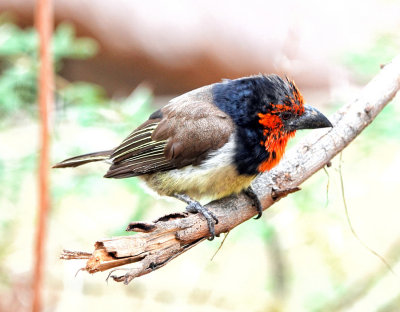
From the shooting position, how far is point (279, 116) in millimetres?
3264

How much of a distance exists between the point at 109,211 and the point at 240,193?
290 cm

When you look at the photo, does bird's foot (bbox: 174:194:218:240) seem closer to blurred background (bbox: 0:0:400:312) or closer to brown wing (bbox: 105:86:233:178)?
brown wing (bbox: 105:86:233:178)

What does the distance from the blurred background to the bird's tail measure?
333 millimetres

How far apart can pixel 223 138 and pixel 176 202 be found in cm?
173

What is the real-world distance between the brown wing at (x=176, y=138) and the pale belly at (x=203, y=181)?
5 centimetres

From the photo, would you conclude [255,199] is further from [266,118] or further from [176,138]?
[176,138]

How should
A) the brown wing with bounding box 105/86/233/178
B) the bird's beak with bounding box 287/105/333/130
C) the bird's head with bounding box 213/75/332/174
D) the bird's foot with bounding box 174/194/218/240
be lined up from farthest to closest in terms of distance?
the brown wing with bounding box 105/86/233/178
the bird's head with bounding box 213/75/332/174
the bird's beak with bounding box 287/105/333/130
the bird's foot with bounding box 174/194/218/240

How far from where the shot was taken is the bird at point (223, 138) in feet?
10.5

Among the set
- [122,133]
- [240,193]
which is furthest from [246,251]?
[240,193]

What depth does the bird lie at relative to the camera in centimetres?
319

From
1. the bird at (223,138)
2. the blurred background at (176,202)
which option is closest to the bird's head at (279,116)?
the bird at (223,138)

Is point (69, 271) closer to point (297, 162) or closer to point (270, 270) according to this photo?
point (270, 270)

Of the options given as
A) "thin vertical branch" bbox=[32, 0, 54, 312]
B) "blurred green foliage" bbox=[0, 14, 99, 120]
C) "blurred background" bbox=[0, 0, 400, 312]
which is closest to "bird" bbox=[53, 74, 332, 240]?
"blurred background" bbox=[0, 0, 400, 312]

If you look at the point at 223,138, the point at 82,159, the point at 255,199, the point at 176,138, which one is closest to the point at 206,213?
the point at 255,199
